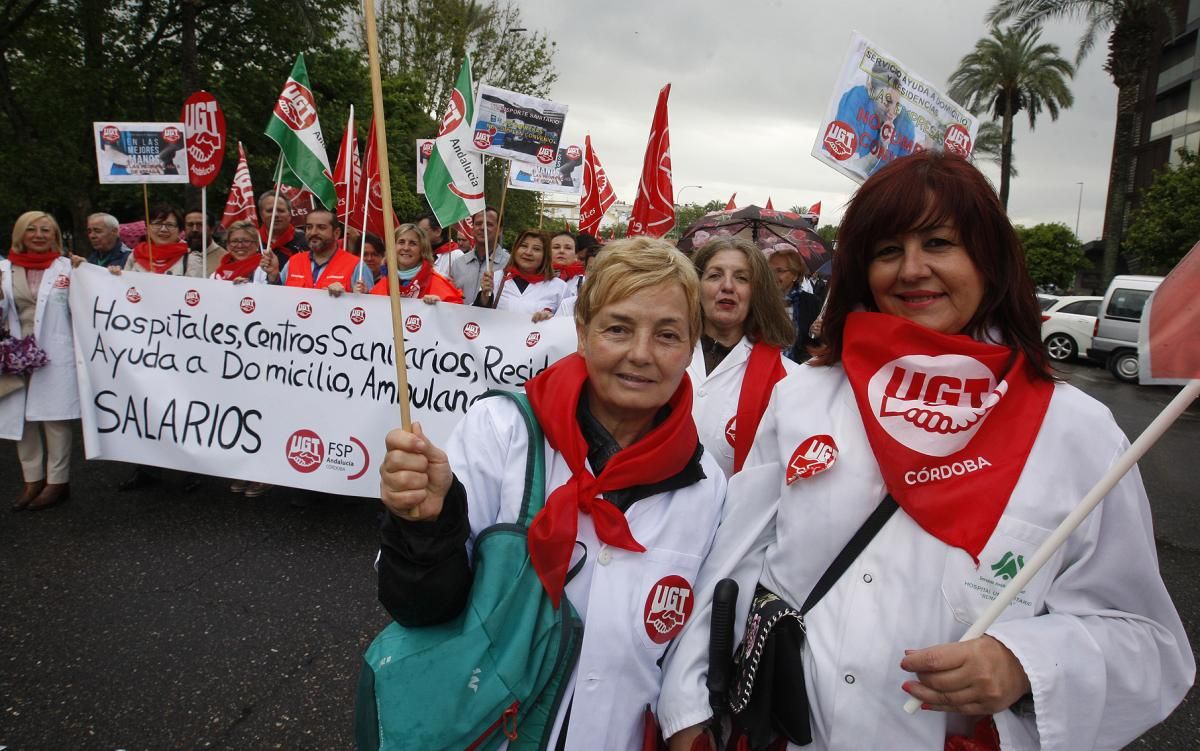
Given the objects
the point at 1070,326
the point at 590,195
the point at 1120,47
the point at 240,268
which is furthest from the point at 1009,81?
the point at 240,268

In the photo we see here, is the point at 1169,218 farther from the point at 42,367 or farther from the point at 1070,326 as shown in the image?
the point at 42,367

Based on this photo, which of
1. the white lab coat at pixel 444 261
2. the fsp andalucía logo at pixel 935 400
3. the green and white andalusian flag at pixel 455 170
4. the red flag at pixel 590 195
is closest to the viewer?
the fsp andalucía logo at pixel 935 400

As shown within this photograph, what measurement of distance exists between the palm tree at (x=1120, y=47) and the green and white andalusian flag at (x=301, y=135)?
22462 mm

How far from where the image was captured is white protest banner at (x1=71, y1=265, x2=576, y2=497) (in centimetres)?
457

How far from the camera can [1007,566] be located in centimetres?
124

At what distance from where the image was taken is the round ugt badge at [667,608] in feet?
4.86

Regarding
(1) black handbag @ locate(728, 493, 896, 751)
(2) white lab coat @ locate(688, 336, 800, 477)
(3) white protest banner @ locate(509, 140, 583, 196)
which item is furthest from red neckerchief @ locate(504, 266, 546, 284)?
(1) black handbag @ locate(728, 493, 896, 751)

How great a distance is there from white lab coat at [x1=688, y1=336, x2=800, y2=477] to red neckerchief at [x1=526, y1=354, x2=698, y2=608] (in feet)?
3.58

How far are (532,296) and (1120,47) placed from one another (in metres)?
21.6

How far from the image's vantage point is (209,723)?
2.69m

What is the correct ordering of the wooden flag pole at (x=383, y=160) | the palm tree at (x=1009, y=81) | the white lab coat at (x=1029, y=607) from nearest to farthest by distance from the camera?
the wooden flag pole at (x=383, y=160) → the white lab coat at (x=1029, y=607) → the palm tree at (x=1009, y=81)

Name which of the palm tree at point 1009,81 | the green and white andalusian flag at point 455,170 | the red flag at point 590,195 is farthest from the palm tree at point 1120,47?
the green and white andalusian flag at point 455,170

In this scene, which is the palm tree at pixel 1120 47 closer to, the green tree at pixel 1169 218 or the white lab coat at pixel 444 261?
the green tree at pixel 1169 218

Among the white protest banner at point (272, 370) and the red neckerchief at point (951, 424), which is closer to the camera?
the red neckerchief at point (951, 424)
